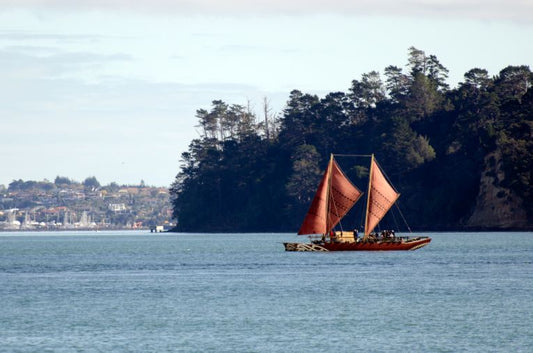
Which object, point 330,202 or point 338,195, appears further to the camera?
point 338,195

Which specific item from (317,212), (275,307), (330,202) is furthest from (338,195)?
(275,307)

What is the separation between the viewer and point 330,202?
13212cm

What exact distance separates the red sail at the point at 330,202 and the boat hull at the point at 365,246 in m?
3.45

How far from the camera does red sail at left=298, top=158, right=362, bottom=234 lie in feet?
430

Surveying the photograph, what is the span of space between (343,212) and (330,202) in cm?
226

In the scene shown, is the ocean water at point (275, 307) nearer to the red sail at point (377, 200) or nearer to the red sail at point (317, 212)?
the red sail at point (317, 212)

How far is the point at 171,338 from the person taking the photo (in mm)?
56781

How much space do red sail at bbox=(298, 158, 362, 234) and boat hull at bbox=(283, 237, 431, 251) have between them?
345 centimetres

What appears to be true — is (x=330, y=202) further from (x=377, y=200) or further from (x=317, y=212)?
(x=377, y=200)

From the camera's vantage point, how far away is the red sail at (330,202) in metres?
131

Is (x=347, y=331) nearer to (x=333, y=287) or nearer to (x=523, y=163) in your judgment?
(x=333, y=287)

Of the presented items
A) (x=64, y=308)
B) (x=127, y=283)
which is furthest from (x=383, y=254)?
(x=64, y=308)

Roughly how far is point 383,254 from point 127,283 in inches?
1886

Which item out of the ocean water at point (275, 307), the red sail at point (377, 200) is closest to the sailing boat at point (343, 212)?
the red sail at point (377, 200)
